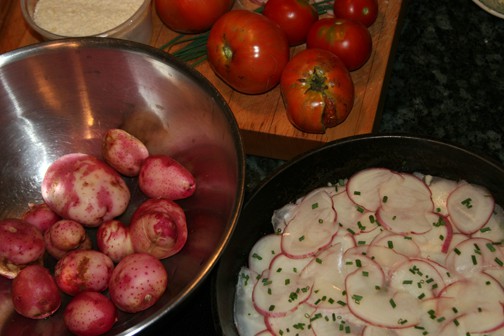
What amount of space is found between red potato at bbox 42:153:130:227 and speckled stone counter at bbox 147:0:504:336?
376mm

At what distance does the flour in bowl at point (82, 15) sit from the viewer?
1798 millimetres

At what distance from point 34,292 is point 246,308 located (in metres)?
0.43

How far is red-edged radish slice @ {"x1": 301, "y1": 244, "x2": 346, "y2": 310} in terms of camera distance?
142 centimetres

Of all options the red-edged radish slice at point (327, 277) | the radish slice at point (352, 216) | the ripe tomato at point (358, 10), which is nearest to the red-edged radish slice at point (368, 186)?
the radish slice at point (352, 216)

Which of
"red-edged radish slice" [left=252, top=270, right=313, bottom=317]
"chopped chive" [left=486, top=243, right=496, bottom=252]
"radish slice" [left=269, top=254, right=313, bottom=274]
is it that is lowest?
"red-edged radish slice" [left=252, top=270, right=313, bottom=317]

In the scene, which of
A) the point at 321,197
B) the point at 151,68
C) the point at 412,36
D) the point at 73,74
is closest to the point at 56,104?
the point at 73,74

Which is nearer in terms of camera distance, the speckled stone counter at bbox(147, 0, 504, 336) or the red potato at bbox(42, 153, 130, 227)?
the red potato at bbox(42, 153, 130, 227)

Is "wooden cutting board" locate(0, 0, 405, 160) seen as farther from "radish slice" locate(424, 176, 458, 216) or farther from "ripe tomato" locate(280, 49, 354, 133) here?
"radish slice" locate(424, 176, 458, 216)

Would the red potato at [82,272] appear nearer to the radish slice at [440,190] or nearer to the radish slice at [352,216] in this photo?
the radish slice at [352,216]

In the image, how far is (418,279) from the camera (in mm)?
1417

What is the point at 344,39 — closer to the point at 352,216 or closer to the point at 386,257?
the point at 352,216

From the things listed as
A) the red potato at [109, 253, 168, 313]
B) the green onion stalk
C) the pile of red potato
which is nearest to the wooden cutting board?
the green onion stalk

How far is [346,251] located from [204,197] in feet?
1.08

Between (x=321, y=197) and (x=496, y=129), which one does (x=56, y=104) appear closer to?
(x=321, y=197)
